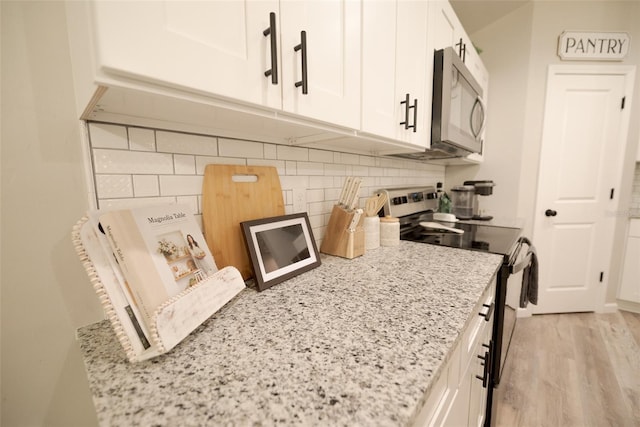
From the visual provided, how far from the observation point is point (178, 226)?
2.09 feet

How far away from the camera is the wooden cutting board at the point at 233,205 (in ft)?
2.51

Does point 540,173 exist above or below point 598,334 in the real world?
above

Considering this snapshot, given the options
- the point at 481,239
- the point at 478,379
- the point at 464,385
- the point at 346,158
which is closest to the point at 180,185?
the point at 346,158

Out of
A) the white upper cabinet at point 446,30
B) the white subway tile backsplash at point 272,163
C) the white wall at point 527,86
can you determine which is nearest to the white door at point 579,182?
the white wall at point 527,86

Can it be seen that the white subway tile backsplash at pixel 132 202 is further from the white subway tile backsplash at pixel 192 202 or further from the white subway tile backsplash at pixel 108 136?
the white subway tile backsplash at pixel 108 136

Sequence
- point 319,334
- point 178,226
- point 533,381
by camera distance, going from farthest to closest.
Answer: point 533,381 < point 178,226 < point 319,334

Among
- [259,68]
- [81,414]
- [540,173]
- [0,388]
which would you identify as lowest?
[81,414]

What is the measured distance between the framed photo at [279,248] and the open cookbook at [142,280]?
0.17 meters

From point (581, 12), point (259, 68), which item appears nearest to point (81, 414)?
point (259, 68)

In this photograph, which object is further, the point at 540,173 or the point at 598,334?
the point at 540,173

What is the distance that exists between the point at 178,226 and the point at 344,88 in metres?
0.59

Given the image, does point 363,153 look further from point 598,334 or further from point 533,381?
point 598,334

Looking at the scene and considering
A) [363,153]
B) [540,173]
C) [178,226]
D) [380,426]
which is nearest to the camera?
[380,426]

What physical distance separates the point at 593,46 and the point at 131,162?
10.8 feet
